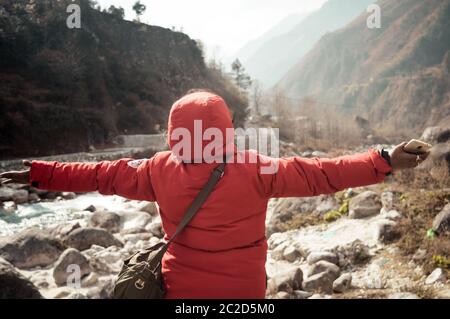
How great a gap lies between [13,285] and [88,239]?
3.75 meters

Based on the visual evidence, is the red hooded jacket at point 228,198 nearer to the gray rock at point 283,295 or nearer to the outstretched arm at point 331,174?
the outstretched arm at point 331,174

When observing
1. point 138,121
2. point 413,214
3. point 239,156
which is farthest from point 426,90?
point 239,156

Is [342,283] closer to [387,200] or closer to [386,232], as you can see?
[386,232]

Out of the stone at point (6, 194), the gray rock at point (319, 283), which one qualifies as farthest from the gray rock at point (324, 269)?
the stone at point (6, 194)

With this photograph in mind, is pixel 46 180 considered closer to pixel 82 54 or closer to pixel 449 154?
pixel 449 154

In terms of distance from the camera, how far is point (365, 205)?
7.64m

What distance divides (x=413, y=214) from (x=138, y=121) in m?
27.1

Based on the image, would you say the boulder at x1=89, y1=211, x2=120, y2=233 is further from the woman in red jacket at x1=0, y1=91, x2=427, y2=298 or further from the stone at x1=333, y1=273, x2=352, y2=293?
the woman in red jacket at x1=0, y1=91, x2=427, y2=298

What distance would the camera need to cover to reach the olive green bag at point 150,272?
1858mm

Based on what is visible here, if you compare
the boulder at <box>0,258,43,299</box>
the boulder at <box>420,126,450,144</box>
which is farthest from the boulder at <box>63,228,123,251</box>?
the boulder at <box>420,126,450,144</box>

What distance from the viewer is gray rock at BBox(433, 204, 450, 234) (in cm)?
551

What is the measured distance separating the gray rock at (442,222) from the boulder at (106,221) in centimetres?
676

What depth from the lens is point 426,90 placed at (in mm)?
78938

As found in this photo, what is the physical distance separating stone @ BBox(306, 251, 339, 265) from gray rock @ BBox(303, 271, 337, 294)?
0.65 m
